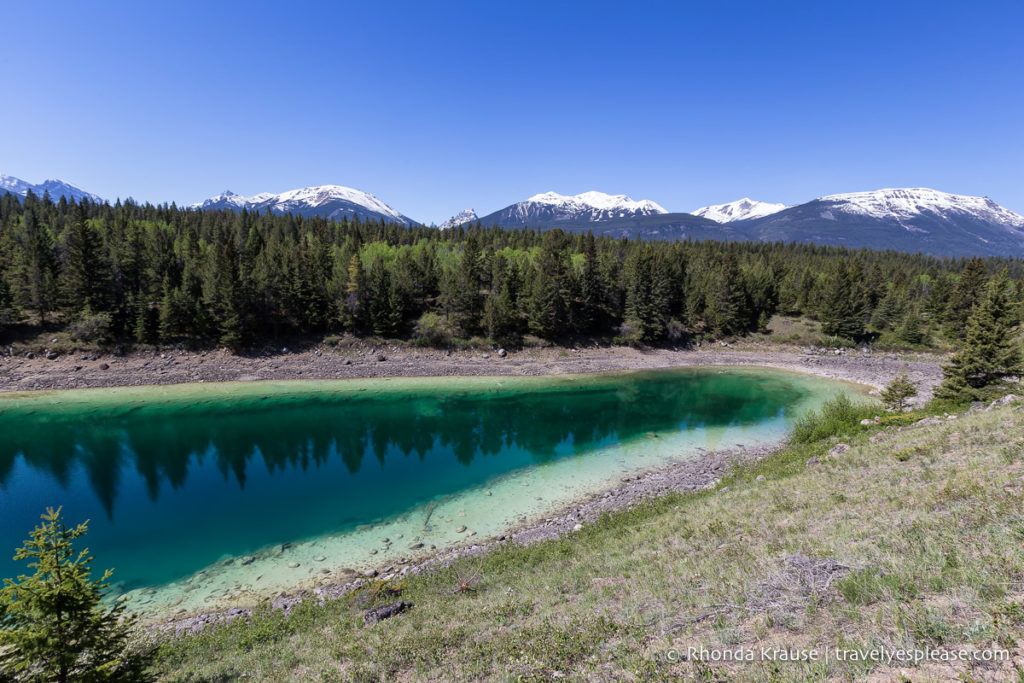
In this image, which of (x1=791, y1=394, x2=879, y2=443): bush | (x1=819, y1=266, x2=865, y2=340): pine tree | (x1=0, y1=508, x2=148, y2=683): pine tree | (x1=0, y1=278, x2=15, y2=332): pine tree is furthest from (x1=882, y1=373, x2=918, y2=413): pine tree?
(x1=0, y1=278, x2=15, y2=332): pine tree

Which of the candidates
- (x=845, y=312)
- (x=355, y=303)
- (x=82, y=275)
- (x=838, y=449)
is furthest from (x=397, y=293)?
(x=845, y=312)

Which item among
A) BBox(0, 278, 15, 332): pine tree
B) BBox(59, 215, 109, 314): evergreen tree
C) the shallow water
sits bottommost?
the shallow water

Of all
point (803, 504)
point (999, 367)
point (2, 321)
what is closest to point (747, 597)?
point (803, 504)

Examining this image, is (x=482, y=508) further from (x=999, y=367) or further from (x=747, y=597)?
(x=999, y=367)

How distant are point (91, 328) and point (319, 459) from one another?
128 ft

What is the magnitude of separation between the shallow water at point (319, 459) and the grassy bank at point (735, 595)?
5.75 meters

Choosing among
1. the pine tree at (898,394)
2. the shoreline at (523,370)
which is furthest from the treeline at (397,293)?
the pine tree at (898,394)

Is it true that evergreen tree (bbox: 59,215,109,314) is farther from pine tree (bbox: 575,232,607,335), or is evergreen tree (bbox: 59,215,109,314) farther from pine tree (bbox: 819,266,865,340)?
pine tree (bbox: 819,266,865,340)

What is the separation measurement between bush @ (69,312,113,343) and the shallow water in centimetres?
809

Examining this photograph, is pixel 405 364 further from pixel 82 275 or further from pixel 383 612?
pixel 383 612

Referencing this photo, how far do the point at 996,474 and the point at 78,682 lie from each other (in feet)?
66.5

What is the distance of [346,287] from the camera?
185 ft

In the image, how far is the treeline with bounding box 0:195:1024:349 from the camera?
4841 cm

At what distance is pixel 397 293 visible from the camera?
186 ft
